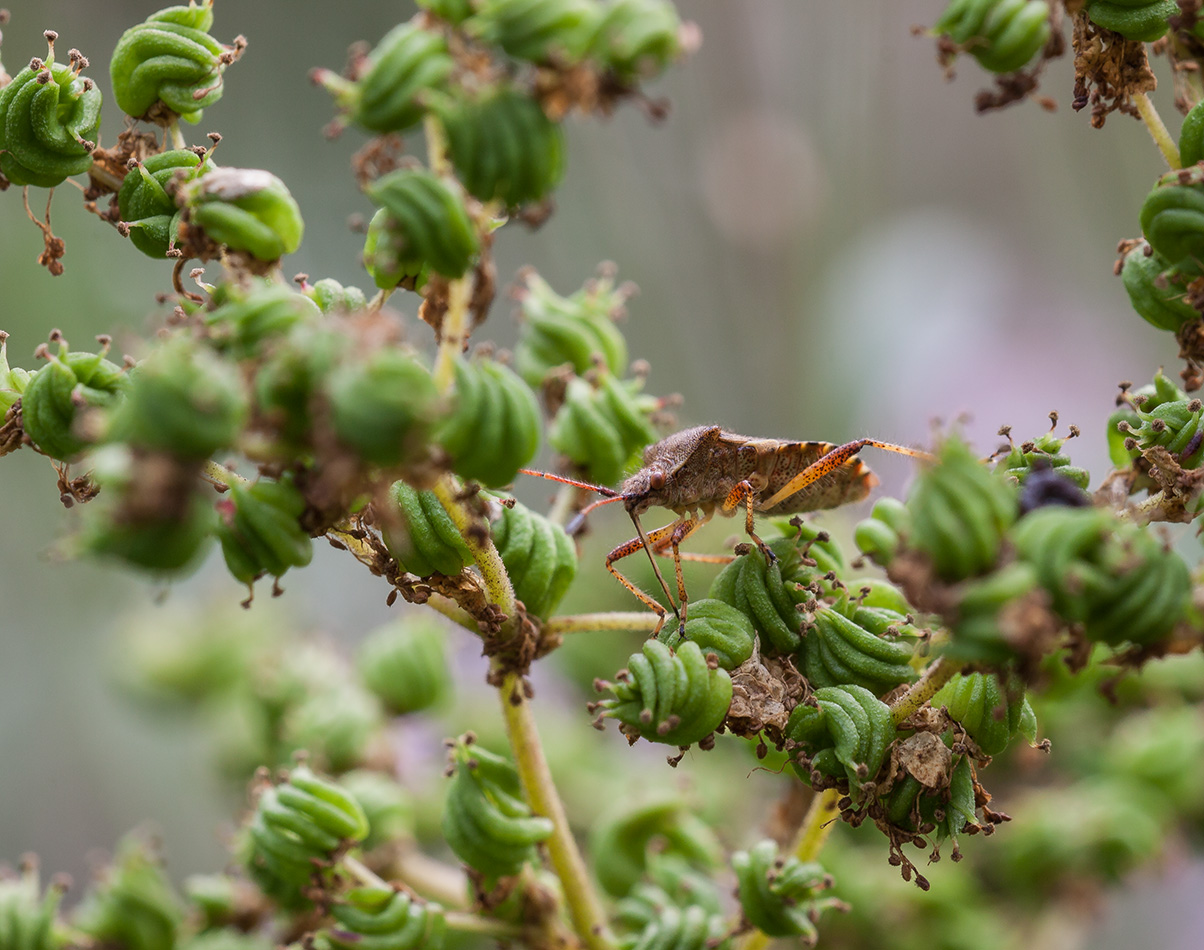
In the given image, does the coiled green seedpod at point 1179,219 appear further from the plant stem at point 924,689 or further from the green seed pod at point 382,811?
the green seed pod at point 382,811

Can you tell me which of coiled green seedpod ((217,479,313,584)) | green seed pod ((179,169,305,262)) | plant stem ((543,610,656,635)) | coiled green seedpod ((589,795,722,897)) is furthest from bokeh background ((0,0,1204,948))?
coiled green seedpod ((217,479,313,584))

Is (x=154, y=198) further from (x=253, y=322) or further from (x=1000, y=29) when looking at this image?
(x=1000, y=29)

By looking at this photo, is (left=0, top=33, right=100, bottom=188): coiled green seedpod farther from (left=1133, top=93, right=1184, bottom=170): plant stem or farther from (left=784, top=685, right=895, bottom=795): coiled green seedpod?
(left=1133, top=93, right=1184, bottom=170): plant stem

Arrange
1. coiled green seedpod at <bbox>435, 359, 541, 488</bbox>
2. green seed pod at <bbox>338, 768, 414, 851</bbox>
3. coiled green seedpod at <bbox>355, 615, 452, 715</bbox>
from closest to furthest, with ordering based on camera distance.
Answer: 1. coiled green seedpod at <bbox>435, 359, 541, 488</bbox>
2. green seed pod at <bbox>338, 768, 414, 851</bbox>
3. coiled green seedpod at <bbox>355, 615, 452, 715</bbox>

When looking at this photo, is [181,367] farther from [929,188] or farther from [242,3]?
[929,188]

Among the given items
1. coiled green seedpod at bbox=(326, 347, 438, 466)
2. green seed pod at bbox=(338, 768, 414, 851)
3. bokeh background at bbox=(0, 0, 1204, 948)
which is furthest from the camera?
bokeh background at bbox=(0, 0, 1204, 948)

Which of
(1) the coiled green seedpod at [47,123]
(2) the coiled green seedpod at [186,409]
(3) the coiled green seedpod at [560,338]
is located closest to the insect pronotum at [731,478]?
(3) the coiled green seedpod at [560,338]

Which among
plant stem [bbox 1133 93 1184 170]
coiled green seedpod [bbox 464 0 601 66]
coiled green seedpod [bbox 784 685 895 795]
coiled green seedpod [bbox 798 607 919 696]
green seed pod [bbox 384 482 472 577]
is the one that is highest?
plant stem [bbox 1133 93 1184 170]

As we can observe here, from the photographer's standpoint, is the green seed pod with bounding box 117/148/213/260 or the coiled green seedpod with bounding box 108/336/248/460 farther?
the green seed pod with bounding box 117/148/213/260
